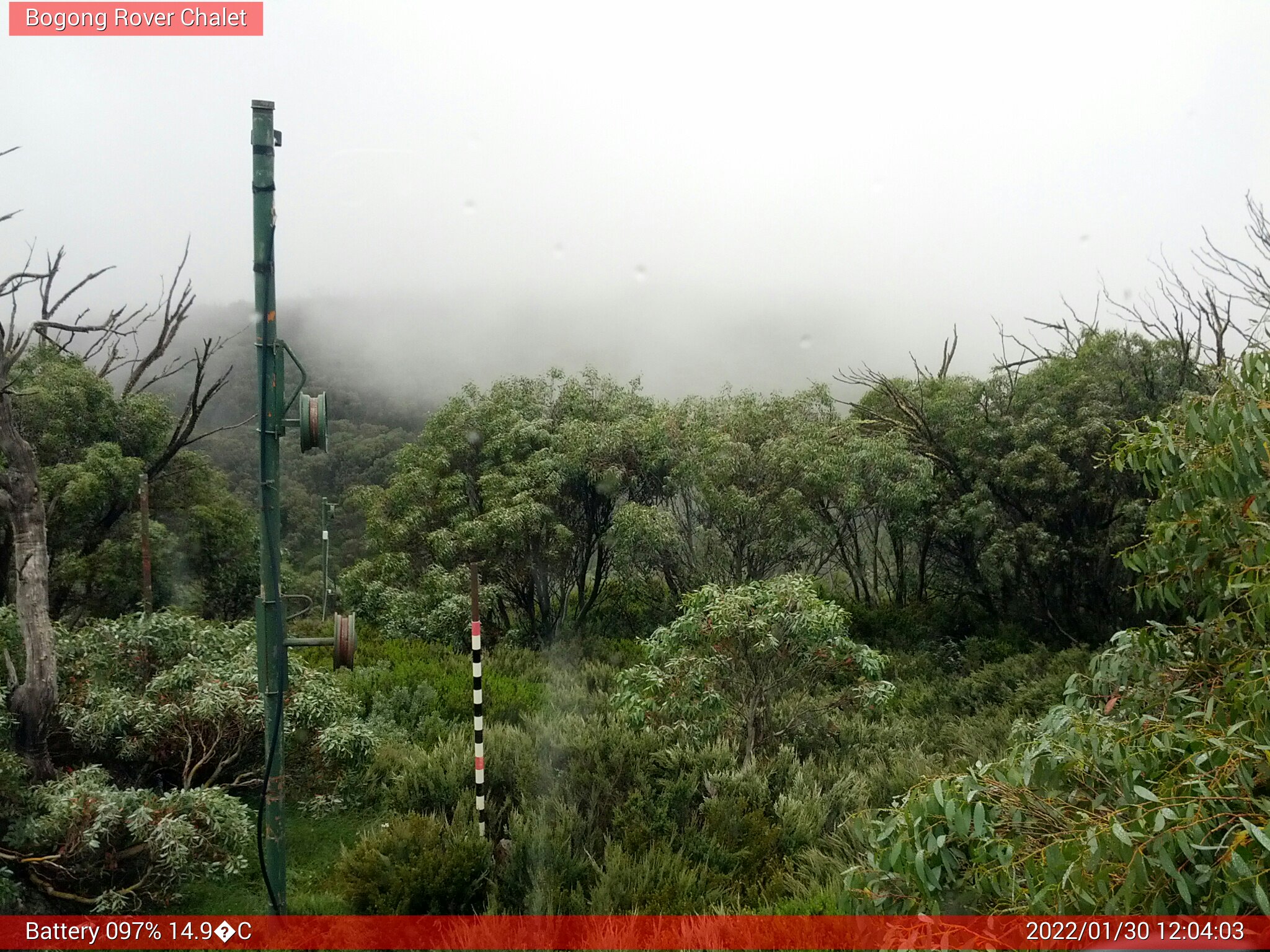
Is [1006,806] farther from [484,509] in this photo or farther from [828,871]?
[484,509]

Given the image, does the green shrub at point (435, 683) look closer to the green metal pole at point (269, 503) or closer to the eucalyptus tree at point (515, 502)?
the eucalyptus tree at point (515, 502)

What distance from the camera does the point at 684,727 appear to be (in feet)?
19.3

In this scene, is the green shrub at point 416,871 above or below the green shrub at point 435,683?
below

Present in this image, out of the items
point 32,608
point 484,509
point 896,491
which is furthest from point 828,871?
point 896,491

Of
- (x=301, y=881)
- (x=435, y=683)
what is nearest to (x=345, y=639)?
(x=301, y=881)

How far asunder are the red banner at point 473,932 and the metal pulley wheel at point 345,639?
108 cm

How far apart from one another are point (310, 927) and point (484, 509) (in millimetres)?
5557

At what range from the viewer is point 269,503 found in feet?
11.2

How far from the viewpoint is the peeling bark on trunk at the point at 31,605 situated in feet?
14.9

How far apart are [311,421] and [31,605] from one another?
2.51 metres

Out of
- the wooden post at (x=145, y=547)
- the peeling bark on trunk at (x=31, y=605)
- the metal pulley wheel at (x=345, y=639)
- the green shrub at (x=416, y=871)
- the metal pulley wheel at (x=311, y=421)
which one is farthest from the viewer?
the wooden post at (x=145, y=547)

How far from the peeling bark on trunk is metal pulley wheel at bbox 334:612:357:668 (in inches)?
89.5

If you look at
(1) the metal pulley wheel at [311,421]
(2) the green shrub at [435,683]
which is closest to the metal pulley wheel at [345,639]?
(1) the metal pulley wheel at [311,421]

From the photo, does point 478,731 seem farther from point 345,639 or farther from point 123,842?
point 123,842
